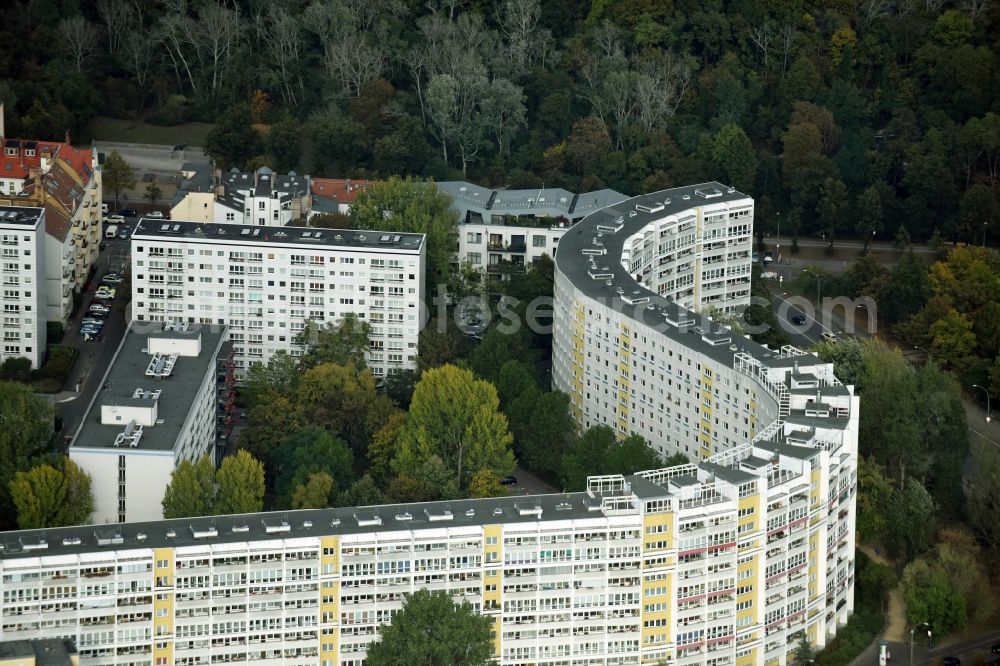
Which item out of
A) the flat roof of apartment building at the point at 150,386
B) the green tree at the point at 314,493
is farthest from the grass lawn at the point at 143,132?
the green tree at the point at 314,493

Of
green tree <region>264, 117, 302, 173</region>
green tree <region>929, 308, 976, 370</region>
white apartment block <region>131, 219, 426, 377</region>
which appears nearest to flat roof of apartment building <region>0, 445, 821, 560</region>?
white apartment block <region>131, 219, 426, 377</region>

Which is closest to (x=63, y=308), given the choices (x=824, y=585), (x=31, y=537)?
(x=31, y=537)

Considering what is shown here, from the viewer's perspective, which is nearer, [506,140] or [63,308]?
[63,308]

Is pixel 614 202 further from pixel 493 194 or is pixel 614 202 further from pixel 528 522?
pixel 528 522

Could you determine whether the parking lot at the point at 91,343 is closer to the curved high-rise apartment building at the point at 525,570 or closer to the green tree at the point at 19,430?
the green tree at the point at 19,430

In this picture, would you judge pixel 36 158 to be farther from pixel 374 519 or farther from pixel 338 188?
pixel 374 519

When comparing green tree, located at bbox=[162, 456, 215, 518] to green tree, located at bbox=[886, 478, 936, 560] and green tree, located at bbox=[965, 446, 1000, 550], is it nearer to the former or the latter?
green tree, located at bbox=[886, 478, 936, 560]
